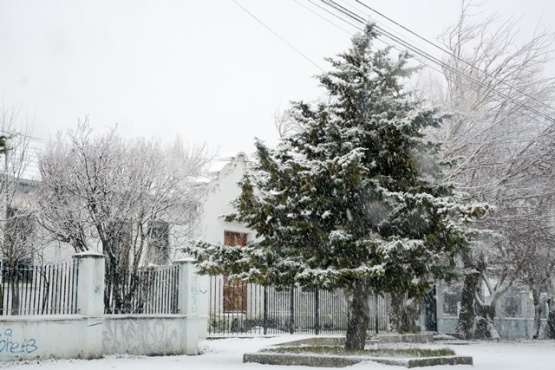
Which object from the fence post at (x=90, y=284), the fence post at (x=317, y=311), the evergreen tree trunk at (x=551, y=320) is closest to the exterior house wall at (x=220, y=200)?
the fence post at (x=317, y=311)

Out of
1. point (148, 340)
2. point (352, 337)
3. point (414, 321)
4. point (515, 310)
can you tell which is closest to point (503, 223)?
point (414, 321)

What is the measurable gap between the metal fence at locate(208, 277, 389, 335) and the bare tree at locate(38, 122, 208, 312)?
3054 mm

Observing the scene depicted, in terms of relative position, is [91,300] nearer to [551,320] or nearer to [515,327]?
[551,320]

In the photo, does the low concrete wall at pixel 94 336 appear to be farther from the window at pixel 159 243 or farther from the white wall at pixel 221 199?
the white wall at pixel 221 199

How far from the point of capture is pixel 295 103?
16.5 metres

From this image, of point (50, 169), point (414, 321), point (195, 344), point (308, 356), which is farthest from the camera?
point (414, 321)

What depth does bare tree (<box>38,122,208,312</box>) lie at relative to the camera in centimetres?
1784

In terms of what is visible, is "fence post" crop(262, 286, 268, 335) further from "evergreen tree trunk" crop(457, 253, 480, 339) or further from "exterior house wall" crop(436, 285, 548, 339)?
"exterior house wall" crop(436, 285, 548, 339)

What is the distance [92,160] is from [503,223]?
12.8m

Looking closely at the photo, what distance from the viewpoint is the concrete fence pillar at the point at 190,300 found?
17.4 m

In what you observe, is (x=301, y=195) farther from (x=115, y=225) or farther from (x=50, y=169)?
(x=50, y=169)

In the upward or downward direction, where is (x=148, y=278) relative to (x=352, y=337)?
upward

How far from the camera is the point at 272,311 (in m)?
23.0

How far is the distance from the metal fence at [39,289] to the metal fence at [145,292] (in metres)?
1.40
